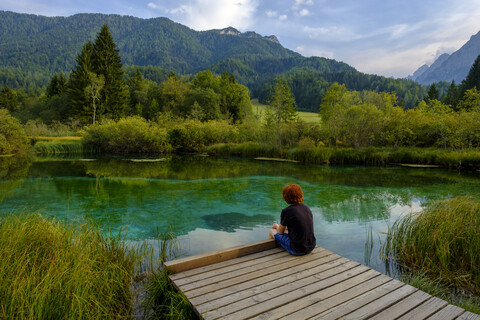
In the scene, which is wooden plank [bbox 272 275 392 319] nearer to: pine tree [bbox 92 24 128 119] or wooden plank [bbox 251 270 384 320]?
wooden plank [bbox 251 270 384 320]

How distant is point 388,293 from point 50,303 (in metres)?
3.29

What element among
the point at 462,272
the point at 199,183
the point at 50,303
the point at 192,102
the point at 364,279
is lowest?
the point at 199,183

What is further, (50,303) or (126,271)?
(126,271)

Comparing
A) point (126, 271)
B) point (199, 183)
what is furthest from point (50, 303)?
point (199, 183)

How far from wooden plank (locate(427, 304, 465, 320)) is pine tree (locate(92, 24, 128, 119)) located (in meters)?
45.4

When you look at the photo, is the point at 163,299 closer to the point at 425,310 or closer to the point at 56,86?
the point at 425,310

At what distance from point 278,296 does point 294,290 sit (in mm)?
221

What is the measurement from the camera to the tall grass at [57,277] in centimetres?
234

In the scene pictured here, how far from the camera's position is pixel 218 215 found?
819 cm

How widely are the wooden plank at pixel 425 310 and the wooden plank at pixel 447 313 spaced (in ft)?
0.12

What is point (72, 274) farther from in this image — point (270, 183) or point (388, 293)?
point (270, 183)

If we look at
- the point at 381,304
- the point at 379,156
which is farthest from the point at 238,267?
the point at 379,156

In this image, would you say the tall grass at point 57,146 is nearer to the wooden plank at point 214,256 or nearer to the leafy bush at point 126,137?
the leafy bush at point 126,137

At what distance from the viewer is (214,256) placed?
12.3 feet
